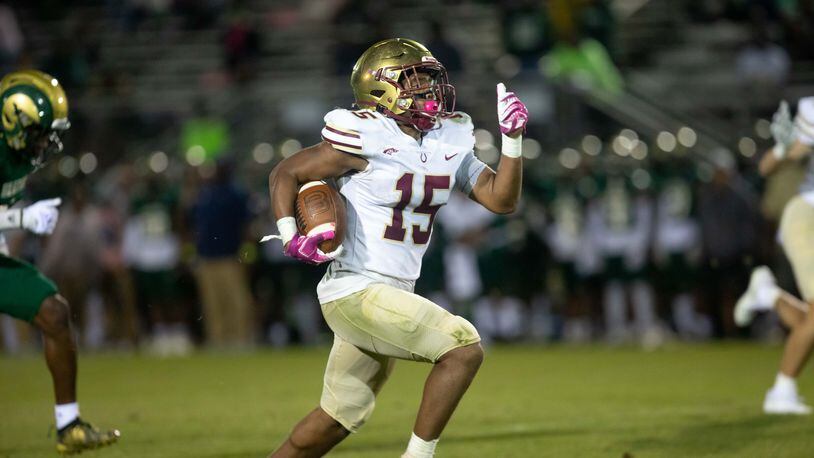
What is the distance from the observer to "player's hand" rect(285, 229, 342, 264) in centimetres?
483

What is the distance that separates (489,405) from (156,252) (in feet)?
22.7

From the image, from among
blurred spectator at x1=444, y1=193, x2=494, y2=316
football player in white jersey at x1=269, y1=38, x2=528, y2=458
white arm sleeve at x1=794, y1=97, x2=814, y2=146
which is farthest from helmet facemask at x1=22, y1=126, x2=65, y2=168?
blurred spectator at x1=444, y1=193, x2=494, y2=316

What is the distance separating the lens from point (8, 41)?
17422 mm

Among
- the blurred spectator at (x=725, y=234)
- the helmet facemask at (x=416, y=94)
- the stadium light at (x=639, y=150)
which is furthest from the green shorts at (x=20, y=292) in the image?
the stadium light at (x=639, y=150)

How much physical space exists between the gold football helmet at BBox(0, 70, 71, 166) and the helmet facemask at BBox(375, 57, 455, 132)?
178 cm

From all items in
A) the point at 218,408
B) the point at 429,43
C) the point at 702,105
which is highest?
the point at 429,43

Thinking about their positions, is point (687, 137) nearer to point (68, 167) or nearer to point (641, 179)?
point (641, 179)

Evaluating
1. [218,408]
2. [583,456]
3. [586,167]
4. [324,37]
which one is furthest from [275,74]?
[583,456]

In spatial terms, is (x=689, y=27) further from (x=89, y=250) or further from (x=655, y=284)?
(x=89, y=250)

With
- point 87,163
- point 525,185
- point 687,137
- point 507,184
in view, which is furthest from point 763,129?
point 507,184

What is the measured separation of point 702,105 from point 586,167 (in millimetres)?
1774

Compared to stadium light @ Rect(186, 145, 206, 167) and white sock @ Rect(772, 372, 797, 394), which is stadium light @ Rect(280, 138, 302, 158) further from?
white sock @ Rect(772, 372, 797, 394)

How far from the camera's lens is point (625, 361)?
11.3 meters

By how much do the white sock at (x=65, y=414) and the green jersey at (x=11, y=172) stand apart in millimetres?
1043
